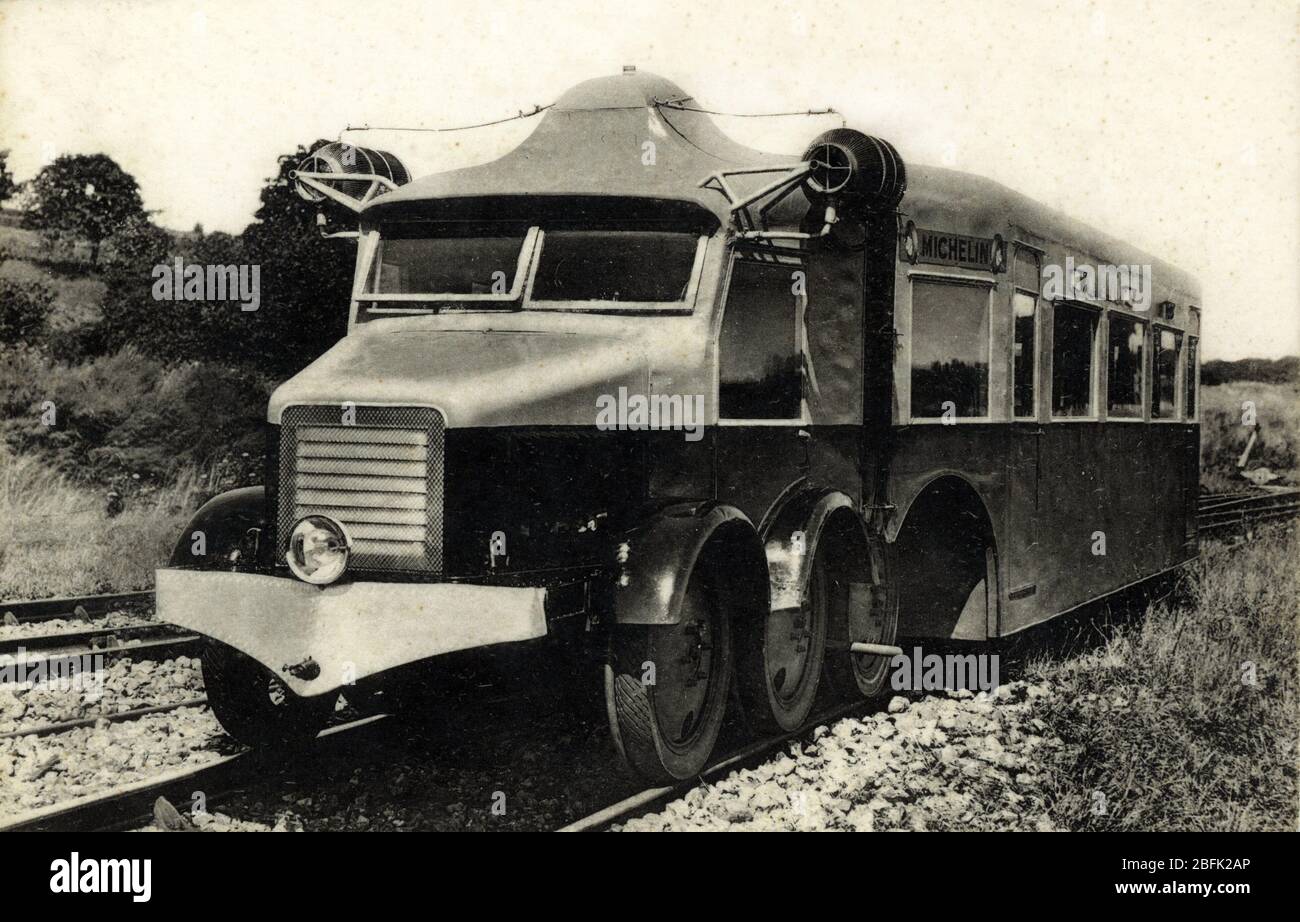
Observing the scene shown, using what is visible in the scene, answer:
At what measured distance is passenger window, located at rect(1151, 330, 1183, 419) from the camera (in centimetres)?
1078

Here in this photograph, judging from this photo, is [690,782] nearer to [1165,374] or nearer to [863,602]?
[863,602]

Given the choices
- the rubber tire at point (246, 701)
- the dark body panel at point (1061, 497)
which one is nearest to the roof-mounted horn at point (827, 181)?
the dark body panel at point (1061, 497)

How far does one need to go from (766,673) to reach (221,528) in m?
Result: 2.50

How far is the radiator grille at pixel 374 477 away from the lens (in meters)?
5.14

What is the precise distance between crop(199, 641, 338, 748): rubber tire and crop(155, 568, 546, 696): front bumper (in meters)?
0.96

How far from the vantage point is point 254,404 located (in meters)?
15.3

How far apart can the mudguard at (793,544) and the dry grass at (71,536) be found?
5829 mm

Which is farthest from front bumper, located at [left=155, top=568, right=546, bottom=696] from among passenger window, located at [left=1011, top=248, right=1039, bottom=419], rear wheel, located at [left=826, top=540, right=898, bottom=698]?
passenger window, located at [left=1011, top=248, right=1039, bottom=419]

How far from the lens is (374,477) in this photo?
5.23 meters

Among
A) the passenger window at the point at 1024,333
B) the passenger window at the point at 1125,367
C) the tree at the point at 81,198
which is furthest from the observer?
the tree at the point at 81,198

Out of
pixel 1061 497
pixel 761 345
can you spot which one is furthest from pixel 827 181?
pixel 1061 497

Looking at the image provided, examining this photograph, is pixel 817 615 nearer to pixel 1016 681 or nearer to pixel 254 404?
pixel 1016 681

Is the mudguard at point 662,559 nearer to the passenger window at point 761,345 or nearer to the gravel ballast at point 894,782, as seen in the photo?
the passenger window at point 761,345
